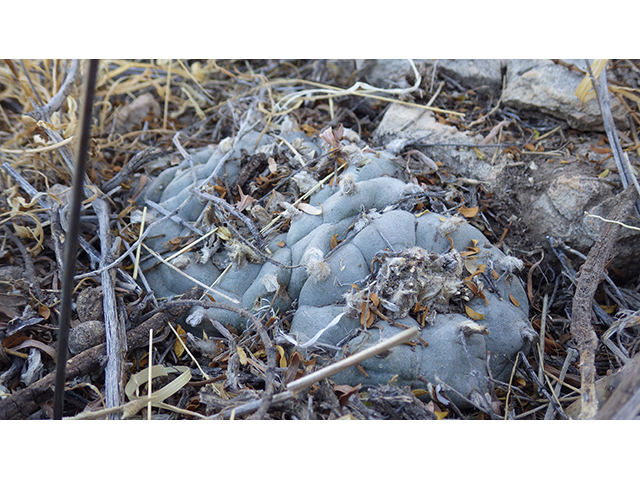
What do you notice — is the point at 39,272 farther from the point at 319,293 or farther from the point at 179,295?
the point at 319,293

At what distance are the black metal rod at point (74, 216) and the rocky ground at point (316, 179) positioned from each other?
0.21 meters

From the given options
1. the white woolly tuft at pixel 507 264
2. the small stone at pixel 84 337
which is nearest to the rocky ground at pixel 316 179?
the small stone at pixel 84 337

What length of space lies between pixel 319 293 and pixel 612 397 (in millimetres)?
748

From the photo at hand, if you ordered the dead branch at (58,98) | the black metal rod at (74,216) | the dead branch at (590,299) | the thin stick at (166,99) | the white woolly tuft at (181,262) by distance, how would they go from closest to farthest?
the black metal rod at (74,216) → the dead branch at (590,299) → the white woolly tuft at (181,262) → the dead branch at (58,98) → the thin stick at (166,99)

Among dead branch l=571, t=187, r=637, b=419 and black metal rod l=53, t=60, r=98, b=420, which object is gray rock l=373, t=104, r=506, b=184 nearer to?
dead branch l=571, t=187, r=637, b=419

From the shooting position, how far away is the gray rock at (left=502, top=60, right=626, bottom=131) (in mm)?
1708

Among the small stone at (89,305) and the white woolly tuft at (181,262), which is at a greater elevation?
the white woolly tuft at (181,262)

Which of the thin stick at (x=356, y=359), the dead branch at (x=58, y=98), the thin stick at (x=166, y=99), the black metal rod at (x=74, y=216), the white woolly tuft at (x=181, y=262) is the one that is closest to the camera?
the black metal rod at (x=74, y=216)

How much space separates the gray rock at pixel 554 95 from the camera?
67.2 inches

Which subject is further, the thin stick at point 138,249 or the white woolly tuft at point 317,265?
the thin stick at point 138,249

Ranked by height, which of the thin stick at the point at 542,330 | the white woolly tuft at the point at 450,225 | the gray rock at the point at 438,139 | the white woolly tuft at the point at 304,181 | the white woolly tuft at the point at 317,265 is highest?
the gray rock at the point at 438,139

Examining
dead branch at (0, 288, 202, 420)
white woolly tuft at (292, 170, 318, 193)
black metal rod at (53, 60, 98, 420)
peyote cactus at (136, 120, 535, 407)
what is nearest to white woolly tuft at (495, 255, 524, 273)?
peyote cactus at (136, 120, 535, 407)

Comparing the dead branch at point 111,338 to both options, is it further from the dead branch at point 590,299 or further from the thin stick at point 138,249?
the dead branch at point 590,299

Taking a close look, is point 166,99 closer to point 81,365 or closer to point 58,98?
point 58,98
